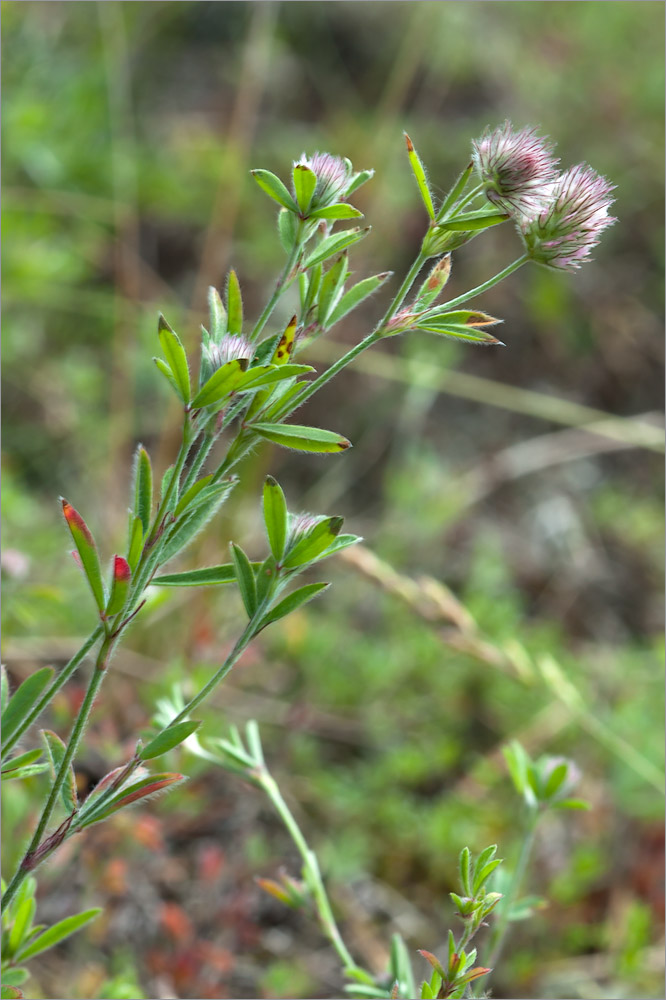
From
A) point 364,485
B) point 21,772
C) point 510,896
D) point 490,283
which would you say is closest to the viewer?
point 490,283

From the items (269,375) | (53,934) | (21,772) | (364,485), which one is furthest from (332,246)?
(364,485)

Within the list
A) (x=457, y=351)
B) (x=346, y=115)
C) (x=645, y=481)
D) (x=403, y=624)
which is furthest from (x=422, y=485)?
(x=346, y=115)

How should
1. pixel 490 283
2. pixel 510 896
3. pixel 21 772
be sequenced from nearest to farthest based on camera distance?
pixel 490 283 < pixel 21 772 < pixel 510 896

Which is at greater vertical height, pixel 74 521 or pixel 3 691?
pixel 74 521

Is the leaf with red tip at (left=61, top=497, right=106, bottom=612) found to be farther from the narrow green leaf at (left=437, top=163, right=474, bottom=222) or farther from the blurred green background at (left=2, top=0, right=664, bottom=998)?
the blurred green background at (left=2, top=0, right=664, bottom=998)

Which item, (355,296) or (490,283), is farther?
(355,296)

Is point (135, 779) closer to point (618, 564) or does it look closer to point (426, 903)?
point (426, 903)

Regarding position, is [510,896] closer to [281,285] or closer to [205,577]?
[205,577]

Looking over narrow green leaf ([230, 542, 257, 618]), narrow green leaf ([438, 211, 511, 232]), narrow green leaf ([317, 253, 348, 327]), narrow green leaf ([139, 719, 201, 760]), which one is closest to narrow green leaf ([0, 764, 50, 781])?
narrow green leaf ([139, 719, 201, 760])
